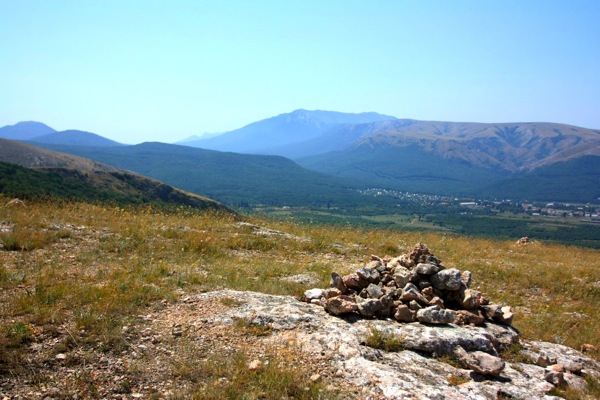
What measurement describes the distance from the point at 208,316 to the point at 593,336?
9545mm

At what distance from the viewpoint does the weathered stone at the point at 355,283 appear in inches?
Answer: 354

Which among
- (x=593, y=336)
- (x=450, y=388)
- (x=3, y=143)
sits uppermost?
(x=3, y=143)

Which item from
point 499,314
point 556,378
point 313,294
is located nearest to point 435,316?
point 499,314

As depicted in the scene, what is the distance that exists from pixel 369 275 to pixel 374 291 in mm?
617

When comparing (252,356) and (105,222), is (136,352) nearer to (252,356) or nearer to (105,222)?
(252,356)

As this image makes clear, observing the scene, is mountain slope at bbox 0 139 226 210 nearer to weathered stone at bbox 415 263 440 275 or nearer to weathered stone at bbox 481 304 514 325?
weathered stone at bbox 415 263 440 275

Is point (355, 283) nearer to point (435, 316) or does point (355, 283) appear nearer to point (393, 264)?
point (393, 264)

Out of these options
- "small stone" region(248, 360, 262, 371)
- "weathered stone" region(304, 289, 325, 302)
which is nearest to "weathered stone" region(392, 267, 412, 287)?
"weathered stone" region(304, 289, 325, 302)

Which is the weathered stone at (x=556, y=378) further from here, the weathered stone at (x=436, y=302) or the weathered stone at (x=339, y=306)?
the weathered stone at (x=339, y=306)

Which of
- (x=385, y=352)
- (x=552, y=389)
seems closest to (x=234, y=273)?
(x=385, y=352)

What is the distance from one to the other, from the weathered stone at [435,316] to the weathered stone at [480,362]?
0.80 meters

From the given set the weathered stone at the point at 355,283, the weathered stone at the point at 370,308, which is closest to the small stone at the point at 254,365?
the weathered stone at the point at 370,308

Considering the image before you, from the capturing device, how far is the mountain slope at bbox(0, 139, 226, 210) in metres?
42.9

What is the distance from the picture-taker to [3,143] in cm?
13038
